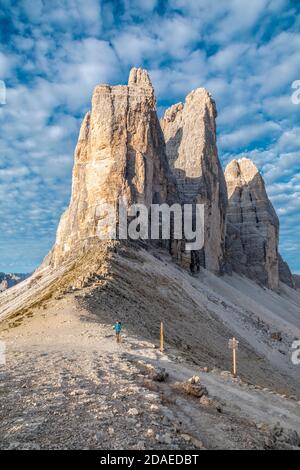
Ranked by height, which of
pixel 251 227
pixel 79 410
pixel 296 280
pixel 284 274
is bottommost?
pixel 296 280

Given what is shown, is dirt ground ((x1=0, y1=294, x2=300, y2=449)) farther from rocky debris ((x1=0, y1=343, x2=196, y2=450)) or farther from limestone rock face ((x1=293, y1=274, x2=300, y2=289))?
limestone rock face ((x1=293, y1=274, x2=300, y2=289))

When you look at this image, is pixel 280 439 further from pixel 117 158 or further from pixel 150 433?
pixel 117 158

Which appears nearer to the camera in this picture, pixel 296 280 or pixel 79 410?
pixel 79 410

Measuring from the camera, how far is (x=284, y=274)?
127812 mm

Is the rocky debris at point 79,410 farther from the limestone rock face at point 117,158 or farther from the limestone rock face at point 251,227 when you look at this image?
the limestone rock face at point 251,227

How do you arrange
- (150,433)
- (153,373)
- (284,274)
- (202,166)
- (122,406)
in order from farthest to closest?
(284,274) → (202,166) → (153,373) → (122,406) → (150,433)

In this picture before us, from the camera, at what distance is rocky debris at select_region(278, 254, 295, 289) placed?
125662 mm

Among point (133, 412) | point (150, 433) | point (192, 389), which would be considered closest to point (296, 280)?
point (192, 389)

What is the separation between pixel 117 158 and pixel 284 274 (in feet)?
301

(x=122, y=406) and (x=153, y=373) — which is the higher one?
(x=122, y=406)

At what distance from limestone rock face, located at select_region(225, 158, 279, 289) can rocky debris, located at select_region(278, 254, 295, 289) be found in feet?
50.3

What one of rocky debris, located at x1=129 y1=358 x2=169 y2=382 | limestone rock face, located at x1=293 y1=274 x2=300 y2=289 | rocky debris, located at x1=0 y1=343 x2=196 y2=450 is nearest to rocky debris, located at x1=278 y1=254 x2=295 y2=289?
limestone rock face, located at x1=293 y1=274 x2=300 y2=289

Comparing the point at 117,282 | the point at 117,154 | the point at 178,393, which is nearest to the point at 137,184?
the point at 117,154
